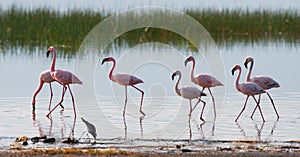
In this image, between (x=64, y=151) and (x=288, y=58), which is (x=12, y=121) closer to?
(x=64, y=151)

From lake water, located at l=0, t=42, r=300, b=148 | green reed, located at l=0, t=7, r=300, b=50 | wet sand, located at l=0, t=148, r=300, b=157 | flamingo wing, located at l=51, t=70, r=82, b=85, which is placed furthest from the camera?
green reed, located at l=0, t=7, r=300, b=50

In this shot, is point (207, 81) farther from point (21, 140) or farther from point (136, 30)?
point (136, 30)

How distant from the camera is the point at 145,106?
Answer: 13008 mm

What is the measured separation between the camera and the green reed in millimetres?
Result: 27047

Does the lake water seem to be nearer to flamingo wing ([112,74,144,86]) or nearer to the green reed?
flamingo wing ([112,74,144,86])

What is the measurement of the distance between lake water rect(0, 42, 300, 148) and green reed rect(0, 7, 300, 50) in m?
6.14

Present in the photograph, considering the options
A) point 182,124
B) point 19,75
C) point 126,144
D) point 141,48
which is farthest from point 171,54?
point 126,144

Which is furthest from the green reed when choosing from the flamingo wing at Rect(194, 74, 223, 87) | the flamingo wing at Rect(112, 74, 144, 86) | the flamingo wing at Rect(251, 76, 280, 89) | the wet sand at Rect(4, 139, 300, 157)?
the wet sand at Rect(4, 139, 300, 157)

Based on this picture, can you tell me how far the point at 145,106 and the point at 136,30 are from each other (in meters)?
17.1

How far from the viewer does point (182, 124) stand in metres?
11.5

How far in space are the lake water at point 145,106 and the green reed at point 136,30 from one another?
20.2 ft

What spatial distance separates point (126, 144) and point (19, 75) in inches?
355

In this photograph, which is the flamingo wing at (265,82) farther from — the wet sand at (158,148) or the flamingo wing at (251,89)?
the wet sand at (158,148)

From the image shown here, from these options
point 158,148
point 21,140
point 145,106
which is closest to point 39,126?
point 21,140
